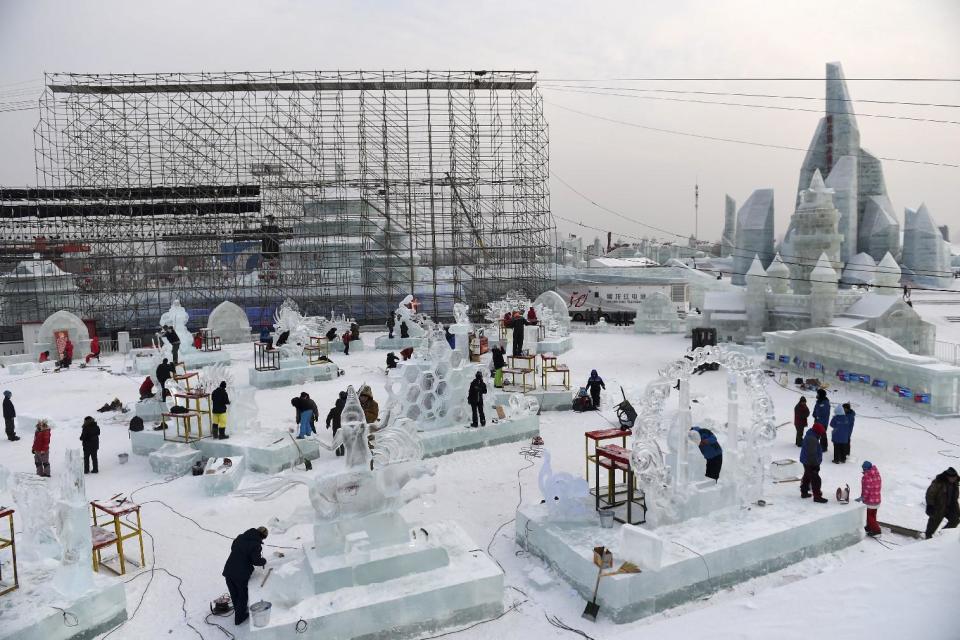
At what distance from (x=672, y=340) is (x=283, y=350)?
12931 mm

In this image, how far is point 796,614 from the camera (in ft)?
13.4

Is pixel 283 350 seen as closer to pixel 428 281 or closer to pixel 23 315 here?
pixel 428 281

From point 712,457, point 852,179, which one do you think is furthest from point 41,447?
point 852,179

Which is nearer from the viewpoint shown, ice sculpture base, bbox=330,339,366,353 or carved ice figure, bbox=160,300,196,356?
carved ice figure, bbox=160,300,196,356

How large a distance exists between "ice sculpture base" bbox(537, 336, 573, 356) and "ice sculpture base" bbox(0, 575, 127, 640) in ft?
47.6

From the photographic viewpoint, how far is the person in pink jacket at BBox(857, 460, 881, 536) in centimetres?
729

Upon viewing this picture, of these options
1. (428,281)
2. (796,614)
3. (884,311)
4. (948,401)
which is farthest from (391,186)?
(796,614)

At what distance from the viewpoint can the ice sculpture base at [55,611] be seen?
537 cm

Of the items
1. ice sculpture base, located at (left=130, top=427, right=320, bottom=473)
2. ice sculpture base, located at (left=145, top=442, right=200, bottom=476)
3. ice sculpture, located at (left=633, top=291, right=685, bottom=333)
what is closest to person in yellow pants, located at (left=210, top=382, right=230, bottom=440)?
ice sculpture base, located at (left=130, top=427, right=320, bottom=473)

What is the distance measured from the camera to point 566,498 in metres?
7.12

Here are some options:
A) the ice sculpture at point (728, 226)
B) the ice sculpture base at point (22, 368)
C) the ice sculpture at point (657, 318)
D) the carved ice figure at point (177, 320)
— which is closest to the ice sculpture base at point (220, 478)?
the carved ice figure at point (177, 320)

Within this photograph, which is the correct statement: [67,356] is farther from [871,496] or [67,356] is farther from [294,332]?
[871,496]

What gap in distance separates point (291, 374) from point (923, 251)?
33.3m

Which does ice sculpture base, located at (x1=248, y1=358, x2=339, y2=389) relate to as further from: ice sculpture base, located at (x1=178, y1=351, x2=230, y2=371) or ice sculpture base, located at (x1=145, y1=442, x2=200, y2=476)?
ice sculpture base, located at (x1=145, y1=442, x2=200, y2=476)
